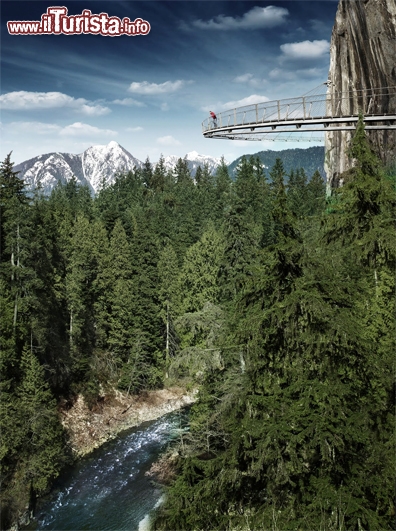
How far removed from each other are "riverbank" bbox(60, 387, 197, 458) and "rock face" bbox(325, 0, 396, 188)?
22.7 m

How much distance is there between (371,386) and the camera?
9.27m

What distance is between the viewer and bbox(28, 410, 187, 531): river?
22281 mm

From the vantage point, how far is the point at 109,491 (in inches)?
987

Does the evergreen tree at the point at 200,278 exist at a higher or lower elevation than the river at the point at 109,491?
higher

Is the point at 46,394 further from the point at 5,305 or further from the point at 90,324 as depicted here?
the point at 90,324

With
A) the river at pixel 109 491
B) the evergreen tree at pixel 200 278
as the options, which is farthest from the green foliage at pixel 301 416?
the evergreen tree at pixel 200 278

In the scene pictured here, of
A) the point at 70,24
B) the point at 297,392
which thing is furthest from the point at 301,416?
the point at 70,24

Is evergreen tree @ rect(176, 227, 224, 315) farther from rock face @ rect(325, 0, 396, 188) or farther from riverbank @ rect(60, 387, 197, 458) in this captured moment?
rock face @ rect(325, 0, 396, 188)

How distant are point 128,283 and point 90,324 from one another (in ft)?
18.4

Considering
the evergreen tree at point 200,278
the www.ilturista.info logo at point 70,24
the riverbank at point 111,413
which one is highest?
the www.ilturista.info logo at point 70,24

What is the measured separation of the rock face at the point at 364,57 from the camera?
29469 mm

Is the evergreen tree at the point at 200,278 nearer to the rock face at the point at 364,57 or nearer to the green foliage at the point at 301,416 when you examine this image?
the rock face at the point at 364,57

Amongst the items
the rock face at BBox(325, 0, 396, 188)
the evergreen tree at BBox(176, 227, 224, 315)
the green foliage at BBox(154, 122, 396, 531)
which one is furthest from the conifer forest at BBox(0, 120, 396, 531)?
the rock face at BBox(325, 0, 396, 188)

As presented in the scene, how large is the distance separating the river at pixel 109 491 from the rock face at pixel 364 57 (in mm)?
23776
